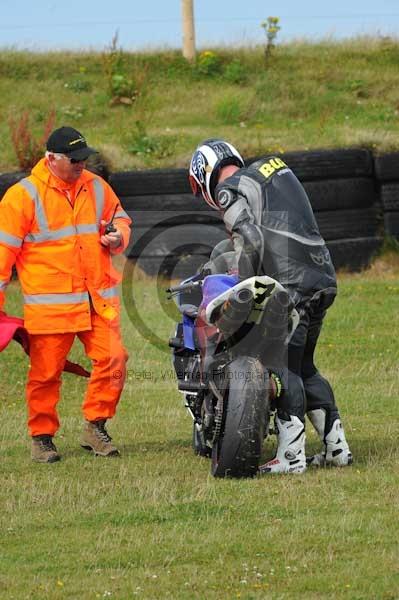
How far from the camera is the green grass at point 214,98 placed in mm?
17656

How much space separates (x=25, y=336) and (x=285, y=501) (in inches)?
93.6

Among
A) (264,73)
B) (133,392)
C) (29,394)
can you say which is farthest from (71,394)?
(264,73)

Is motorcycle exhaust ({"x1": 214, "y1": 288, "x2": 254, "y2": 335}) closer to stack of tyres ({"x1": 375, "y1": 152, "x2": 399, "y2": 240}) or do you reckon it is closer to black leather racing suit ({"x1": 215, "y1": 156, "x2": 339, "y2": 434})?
black leather racing suit ({"x1": 215, "y1": 156, "x2": 339, "y2": 434})

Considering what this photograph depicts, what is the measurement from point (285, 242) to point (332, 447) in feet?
4.32

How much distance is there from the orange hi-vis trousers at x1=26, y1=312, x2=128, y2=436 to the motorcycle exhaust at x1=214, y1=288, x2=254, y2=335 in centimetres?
128

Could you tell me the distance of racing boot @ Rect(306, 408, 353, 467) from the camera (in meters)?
7.97

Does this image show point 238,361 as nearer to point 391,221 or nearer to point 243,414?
point 243,414

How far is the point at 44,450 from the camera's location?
8.55 metres

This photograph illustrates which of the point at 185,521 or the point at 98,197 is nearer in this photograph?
the point at 185,521

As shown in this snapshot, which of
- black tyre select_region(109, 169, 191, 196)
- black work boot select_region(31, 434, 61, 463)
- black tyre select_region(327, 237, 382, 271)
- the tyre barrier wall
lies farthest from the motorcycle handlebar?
black tyre select_region(327, 237, 382, 271)

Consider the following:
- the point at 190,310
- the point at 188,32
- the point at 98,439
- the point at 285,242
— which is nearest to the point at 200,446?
the point at 98,439

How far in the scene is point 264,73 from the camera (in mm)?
21234

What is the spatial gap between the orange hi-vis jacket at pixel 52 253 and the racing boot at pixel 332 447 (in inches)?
61.4

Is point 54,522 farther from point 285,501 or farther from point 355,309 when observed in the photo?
point 355,309
